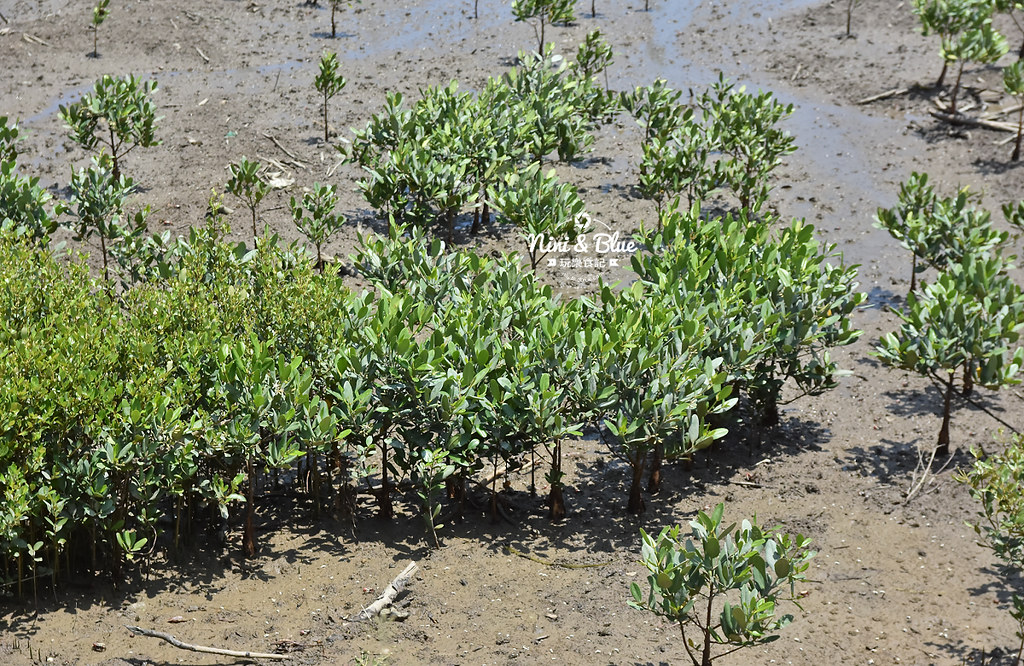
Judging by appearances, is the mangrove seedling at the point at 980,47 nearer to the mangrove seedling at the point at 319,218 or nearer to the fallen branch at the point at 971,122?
the fallen branch at the point at 971,122

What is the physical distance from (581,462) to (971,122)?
11.5 m

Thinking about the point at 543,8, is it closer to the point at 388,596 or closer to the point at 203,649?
the point at 388,596

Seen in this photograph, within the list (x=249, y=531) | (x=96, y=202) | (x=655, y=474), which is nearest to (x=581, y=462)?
(x=655, y=474)

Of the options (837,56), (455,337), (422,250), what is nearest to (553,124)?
(422,250)

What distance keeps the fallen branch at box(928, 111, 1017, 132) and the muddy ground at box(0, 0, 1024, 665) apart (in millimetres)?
195

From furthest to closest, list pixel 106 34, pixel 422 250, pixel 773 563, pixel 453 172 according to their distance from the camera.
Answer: pixel 106 34 → pixel 453 172 → pixel 422 250 → pixel 773 563

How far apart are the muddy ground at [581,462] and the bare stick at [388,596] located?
0.27 feet

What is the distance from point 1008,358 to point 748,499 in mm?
3916

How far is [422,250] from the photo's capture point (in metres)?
9.63

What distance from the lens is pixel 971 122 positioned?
17.8 metres

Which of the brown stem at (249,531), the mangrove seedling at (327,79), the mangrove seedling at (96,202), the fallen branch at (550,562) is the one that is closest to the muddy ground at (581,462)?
the fallen branch at (550,562)

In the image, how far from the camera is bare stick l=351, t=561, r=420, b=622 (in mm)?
7305

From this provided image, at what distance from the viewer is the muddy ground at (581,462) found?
23.7 ft

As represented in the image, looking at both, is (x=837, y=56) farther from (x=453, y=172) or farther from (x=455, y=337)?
(x=455, y=337)
